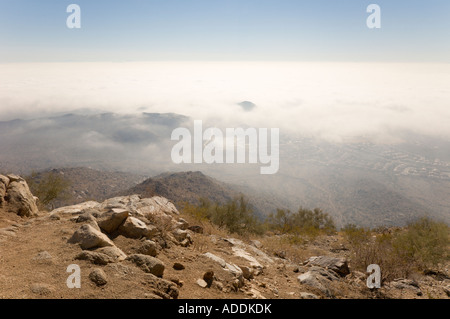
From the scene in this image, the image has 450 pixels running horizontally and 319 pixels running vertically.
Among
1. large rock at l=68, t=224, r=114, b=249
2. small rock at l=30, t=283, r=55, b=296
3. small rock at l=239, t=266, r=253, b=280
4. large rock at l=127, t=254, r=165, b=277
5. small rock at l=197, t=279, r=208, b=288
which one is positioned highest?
large rock at l=68, t=224, r=114, b=249

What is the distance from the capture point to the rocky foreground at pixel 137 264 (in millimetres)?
7180

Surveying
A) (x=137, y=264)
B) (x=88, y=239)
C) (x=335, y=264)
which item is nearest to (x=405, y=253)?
(x=335, y=264)

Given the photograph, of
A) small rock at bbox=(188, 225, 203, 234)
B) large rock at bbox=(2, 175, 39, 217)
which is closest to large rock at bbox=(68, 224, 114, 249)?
large rock at bbox=(2, 175, 39, 217)

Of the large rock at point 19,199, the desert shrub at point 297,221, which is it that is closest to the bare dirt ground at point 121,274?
the large rock at point 19,199

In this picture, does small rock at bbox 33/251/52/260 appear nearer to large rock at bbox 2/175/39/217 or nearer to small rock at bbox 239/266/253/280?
large rock at bbox 2/175/39/217

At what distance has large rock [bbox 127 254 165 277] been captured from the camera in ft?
26.7

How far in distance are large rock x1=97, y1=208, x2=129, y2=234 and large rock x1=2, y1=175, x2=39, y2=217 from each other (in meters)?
5.70

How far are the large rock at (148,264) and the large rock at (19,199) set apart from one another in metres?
9.04

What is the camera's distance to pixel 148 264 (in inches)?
325

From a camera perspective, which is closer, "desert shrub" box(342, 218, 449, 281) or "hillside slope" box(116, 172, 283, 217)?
"desert shrub" box(342, 218, 449, 281)

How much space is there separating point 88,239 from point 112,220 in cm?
176

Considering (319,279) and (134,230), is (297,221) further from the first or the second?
(134,230)

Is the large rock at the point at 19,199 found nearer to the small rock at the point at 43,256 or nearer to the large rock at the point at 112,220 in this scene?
the large rock at the point at 112,220
